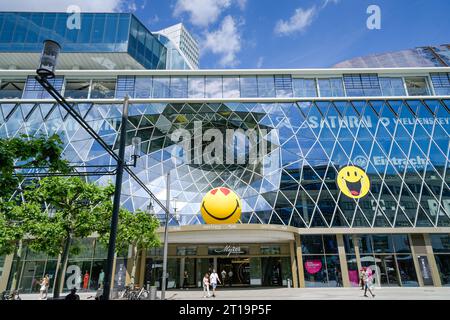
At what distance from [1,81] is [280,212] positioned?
39208 mm

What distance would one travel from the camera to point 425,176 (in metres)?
32.9

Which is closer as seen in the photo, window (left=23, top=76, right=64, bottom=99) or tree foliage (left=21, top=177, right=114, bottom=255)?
tree foliage (left=21, top=177, right=114, bottom=255)

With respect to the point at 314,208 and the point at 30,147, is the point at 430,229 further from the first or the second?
the point at 30,147

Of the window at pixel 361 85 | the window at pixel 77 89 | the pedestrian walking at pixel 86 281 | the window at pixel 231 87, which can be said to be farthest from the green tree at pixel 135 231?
the window at pixel 361 85

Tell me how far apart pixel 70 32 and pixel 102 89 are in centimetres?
1787

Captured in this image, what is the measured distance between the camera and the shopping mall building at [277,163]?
28.7 metres

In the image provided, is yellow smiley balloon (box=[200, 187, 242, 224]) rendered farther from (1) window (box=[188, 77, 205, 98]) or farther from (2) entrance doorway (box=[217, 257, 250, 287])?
(1) window (box=[188, 77, 205, 98])

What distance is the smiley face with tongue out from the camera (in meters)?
31.8

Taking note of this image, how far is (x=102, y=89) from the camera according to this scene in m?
39.5

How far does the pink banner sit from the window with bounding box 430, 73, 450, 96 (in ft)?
87.9

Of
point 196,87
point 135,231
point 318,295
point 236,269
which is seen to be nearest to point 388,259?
point 318,295

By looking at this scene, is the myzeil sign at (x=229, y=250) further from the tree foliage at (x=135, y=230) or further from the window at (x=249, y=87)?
the window at (x=249, y=87)

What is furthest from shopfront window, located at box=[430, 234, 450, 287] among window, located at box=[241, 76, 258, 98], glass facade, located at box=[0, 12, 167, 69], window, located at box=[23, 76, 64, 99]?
glass facade, located at box=[0, 12, 167, 69]

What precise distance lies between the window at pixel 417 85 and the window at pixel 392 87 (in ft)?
4.89
